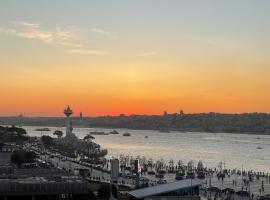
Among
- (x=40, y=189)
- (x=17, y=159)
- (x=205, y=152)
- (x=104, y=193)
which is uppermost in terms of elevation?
(x=17, y=159)

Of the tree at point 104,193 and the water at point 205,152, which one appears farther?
the water at point 205,152

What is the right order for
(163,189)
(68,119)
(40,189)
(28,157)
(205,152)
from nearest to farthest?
(163,189)
(40,189)
(28,157)
(68,119)
(205,152)

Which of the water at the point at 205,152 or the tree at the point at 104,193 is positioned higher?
the tree at the point at 104,193

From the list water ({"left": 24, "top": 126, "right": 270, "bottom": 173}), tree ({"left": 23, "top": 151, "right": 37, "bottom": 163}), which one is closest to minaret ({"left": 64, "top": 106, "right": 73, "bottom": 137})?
water ({"left": 24, "top": 126, "right": 270, "bottom": 173})

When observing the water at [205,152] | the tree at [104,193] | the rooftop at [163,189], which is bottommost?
the water at [205,152]

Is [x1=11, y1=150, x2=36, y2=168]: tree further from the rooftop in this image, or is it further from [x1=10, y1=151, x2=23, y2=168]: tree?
the rooftop

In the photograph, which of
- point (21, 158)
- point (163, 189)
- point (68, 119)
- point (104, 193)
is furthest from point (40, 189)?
point (68, 119)

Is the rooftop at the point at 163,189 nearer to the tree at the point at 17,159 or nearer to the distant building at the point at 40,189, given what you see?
the distant building at the point at 40,189

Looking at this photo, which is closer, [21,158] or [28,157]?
[21,158]

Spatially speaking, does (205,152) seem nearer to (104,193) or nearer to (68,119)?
(68,119)

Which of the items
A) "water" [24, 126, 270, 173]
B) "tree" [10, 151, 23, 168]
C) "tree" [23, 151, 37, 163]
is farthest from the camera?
"water" [24, 126, 270, 173]

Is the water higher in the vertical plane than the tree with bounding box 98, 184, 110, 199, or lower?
lower

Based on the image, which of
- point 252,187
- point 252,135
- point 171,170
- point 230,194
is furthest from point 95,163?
point 252,135

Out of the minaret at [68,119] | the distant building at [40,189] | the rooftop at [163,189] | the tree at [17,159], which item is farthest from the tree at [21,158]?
the minaret at [68,119]
